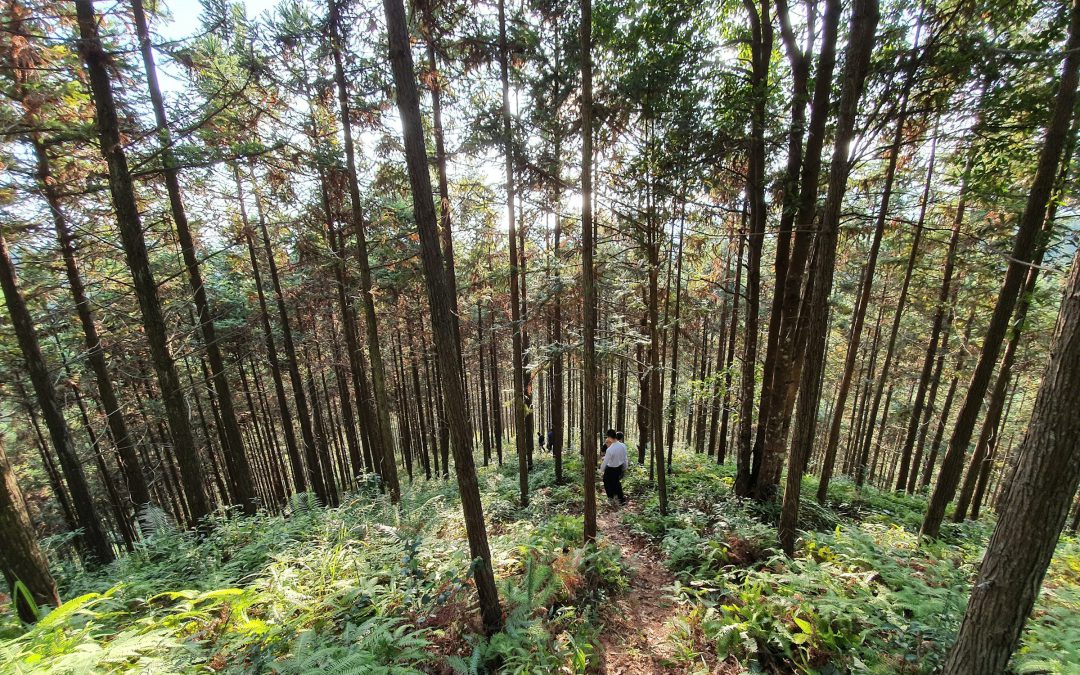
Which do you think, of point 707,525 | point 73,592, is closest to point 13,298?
point 73,592

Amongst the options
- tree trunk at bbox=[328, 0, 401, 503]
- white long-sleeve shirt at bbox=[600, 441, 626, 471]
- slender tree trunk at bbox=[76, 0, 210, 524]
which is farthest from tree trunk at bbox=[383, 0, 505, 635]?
white long-sleeve shirt at bbox=[600, 441, 626, 471]

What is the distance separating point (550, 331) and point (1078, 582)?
13.1 meters

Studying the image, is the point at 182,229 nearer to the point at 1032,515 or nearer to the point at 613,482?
the point at 613,482

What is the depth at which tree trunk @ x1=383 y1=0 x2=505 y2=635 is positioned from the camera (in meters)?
3.58

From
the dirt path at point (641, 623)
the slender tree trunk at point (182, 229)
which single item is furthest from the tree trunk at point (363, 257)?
the dirt path at point (641, 623)

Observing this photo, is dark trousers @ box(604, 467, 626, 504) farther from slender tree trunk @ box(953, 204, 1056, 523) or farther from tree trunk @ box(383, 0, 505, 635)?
slender tree trunk @ box(953, 204, 1056, 523)

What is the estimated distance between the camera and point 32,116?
622 cm

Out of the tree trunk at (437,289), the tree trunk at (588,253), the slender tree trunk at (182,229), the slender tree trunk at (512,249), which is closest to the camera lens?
the tree trunk at (437,289)

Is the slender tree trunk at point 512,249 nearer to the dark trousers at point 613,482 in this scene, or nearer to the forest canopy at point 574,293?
the forest canopy at point 574,293

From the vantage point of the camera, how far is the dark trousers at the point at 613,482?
10.2 meters

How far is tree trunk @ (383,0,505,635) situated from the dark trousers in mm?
6106

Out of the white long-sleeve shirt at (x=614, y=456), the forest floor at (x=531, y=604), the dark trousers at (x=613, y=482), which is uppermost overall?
the forest floor at (x=531, y=604)

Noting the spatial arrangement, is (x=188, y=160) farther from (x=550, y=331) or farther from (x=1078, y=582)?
(x=1078, y=582)

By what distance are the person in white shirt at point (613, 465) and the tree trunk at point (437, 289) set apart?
6042 mm
